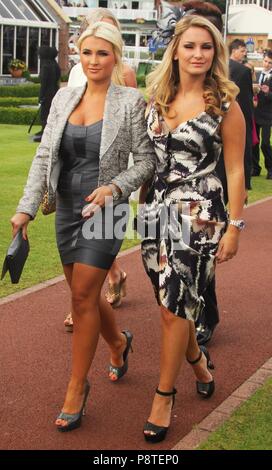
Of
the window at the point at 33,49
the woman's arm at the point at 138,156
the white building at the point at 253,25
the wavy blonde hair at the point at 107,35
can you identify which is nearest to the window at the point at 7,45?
the window at the point at 33,49

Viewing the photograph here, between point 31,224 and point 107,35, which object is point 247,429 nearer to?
point 107,35

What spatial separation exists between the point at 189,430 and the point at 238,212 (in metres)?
1.09

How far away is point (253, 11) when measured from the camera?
Result: 7075cm

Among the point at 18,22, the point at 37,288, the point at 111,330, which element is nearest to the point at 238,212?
the point at 111,330

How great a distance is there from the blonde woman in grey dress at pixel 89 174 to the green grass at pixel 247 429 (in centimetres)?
69

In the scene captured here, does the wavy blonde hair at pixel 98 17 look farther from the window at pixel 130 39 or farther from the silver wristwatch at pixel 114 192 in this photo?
the window at pixel 130 39

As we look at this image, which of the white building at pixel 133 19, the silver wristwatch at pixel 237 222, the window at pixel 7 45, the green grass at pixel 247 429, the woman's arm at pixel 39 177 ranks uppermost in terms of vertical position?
the woman's arm at pixel 39 177

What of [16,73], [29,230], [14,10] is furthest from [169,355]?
[14,10]

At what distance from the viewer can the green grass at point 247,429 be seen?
3.69 metres

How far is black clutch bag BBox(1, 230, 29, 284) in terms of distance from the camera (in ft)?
12.1

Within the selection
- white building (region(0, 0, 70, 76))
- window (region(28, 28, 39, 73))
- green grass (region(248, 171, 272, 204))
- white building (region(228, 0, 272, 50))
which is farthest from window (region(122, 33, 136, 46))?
green grass (region(248, 171, 272, 204))

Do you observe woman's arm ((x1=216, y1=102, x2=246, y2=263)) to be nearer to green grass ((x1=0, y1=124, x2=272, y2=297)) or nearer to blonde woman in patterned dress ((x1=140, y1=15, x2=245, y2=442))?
blonde woman in patterned dress ((x1=140, y1=15, x2=245, y2=442))

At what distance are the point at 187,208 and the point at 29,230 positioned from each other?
16.8ft

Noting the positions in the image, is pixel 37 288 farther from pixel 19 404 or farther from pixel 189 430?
pixel 189 430
